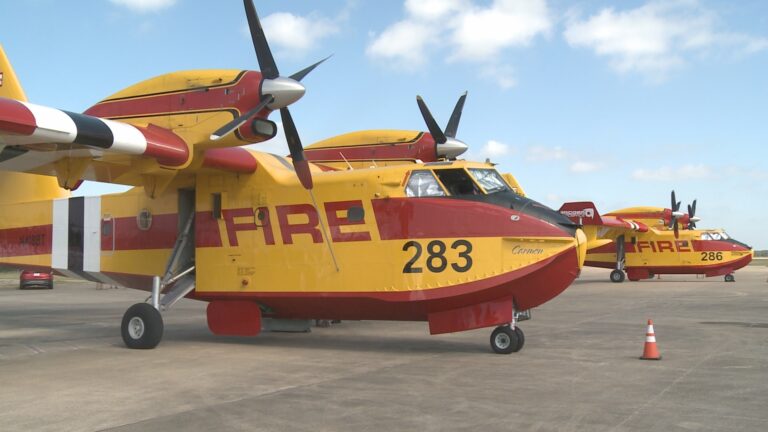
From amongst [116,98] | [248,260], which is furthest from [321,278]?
[116,98]

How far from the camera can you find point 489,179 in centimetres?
1105

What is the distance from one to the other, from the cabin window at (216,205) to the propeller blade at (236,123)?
8.28 ft

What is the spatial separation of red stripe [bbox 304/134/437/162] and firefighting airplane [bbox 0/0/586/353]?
3695mm

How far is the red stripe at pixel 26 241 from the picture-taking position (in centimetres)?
1484

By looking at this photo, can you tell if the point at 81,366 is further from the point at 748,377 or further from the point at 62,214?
the point at 748,377

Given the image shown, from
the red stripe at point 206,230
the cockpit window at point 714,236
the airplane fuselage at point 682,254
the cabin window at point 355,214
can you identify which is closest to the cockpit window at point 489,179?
the cabin window at point 355,214

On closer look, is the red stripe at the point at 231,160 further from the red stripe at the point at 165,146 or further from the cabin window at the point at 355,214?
the cabin window at the point at 355,214

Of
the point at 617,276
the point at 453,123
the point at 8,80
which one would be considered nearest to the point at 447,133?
the point at 453,123

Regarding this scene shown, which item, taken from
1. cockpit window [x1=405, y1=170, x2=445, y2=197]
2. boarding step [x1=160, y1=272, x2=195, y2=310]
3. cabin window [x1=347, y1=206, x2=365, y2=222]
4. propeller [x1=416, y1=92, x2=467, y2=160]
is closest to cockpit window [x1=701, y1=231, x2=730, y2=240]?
propeller [x1=416, y1=92, x2=467, y2=160]

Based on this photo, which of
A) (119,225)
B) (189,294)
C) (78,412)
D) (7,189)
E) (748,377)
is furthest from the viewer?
(7,189)

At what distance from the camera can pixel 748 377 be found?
830 cm

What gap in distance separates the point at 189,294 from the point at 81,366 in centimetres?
353

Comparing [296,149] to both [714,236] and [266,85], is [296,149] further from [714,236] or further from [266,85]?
[714,236]

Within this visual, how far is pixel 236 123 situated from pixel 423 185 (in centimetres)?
333
